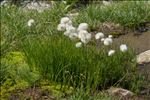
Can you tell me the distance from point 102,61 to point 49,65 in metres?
0.68

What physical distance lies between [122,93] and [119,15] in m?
4.08

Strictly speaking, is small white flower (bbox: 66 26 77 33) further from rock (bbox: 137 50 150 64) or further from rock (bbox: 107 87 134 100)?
rock (bbox: 137 50 150 64)

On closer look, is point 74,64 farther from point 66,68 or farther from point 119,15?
point 119,15

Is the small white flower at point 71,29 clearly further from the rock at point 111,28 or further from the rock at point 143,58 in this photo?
the rock at point 111,28

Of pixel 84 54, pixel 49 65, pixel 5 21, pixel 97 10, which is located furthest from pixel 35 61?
pixel 97 10

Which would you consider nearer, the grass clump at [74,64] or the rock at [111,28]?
the grass clump at [74,64]

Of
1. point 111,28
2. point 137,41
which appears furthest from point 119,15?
point 137,41

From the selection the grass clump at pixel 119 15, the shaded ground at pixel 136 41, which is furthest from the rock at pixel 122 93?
the grass clump at pixel 119 15

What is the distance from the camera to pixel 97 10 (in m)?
9.93

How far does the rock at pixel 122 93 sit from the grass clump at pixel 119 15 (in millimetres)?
3639

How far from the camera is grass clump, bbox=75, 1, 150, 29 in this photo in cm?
957

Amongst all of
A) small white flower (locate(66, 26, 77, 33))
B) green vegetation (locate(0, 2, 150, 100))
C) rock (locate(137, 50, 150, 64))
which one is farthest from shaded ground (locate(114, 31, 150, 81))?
small white flower (locate(66, 26, 77, 33))

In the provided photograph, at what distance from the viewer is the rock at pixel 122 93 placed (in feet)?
18.9

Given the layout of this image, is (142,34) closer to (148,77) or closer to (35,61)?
(148,77)
